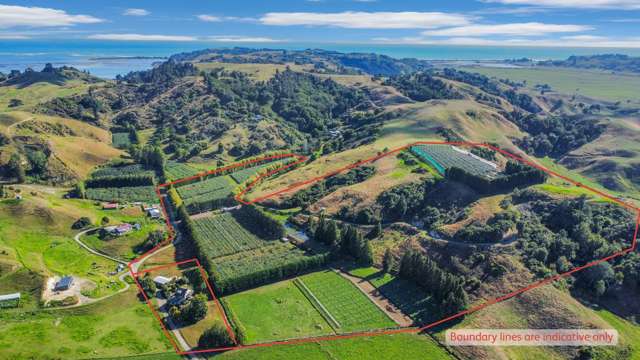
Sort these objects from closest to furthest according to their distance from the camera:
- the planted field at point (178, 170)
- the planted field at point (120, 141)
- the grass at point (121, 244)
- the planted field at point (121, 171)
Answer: the grass at point (121, 244)
the planted field at point (121, 171)
the planted field at point (178, 170)
the planted field at point (120, 141)

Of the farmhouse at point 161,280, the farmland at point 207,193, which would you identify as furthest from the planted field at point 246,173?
the farmhouse at point 161,280

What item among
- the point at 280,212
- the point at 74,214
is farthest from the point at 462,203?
the point at 74,214

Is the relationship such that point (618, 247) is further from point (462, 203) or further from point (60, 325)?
point (60, 325)

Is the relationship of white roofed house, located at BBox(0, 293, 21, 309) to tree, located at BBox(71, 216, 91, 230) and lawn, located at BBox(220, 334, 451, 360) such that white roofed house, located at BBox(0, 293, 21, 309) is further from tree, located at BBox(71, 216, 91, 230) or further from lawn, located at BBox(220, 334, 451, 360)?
lawn, located at BBox(220, 334, 451, 360)

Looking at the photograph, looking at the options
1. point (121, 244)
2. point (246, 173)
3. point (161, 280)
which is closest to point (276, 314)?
point (161, 280)

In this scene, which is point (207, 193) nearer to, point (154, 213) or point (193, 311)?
point (154, 213)

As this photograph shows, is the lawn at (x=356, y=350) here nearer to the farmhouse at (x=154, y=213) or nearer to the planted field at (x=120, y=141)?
the farmhouse at (x=154, y=213)

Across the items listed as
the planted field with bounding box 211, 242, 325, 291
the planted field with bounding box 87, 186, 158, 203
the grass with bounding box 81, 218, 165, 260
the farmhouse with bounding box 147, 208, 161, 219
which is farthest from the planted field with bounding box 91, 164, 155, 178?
the planted field with bounding box 211, 242, 325, 291
